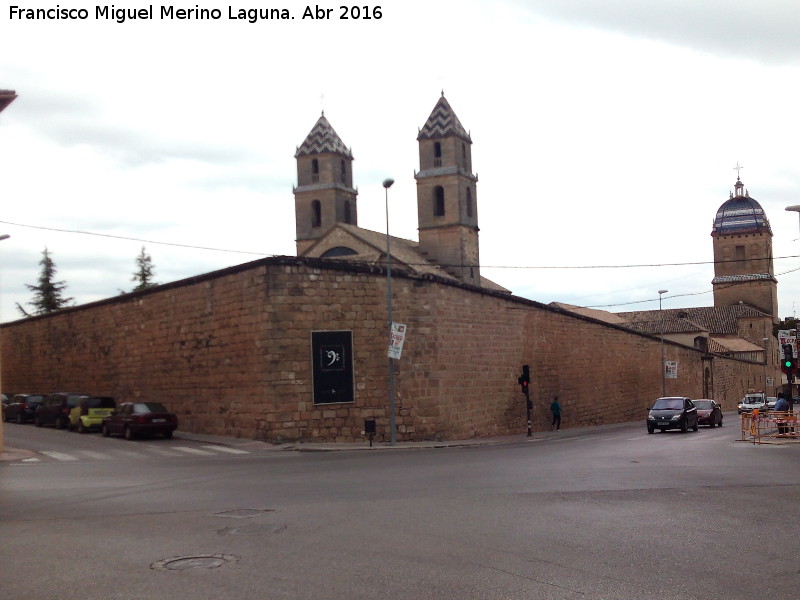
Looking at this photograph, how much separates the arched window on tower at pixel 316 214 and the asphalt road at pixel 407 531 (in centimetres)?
7694

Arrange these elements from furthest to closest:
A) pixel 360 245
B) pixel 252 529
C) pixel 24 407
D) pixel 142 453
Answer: pixel 360 245, pixel 24 407, pixel 142 453, pixel 252 529

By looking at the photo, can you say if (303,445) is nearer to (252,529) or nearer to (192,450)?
(192,450)

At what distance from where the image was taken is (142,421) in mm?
28422

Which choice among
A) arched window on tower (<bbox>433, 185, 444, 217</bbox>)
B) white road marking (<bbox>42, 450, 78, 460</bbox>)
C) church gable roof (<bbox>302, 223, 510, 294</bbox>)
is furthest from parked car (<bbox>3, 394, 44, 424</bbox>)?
arched window on tower (<bbox>433, 185, 444, 217</bbox>)

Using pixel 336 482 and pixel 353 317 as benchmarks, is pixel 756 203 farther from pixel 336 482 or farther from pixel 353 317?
pixel 336 482

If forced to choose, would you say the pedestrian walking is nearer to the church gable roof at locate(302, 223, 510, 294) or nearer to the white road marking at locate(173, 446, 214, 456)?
the white road marking at locate(173, 446, 214, 456)

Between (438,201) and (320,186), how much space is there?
13998 millimetres

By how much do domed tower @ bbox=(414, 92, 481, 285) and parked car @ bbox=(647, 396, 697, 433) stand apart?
5219cm

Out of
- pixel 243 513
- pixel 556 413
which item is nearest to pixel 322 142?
pixel 556 413

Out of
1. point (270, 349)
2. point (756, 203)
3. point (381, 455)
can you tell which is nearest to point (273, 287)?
point (270, 349)

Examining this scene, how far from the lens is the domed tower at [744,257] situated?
116m

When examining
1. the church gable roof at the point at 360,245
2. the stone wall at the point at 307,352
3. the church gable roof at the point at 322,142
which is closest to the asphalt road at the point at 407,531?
the stone wall at the point at 307,352

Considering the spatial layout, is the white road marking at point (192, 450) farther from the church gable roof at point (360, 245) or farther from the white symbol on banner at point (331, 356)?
the church gable roof at point (360, 245)

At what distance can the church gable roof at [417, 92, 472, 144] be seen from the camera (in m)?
88.4
